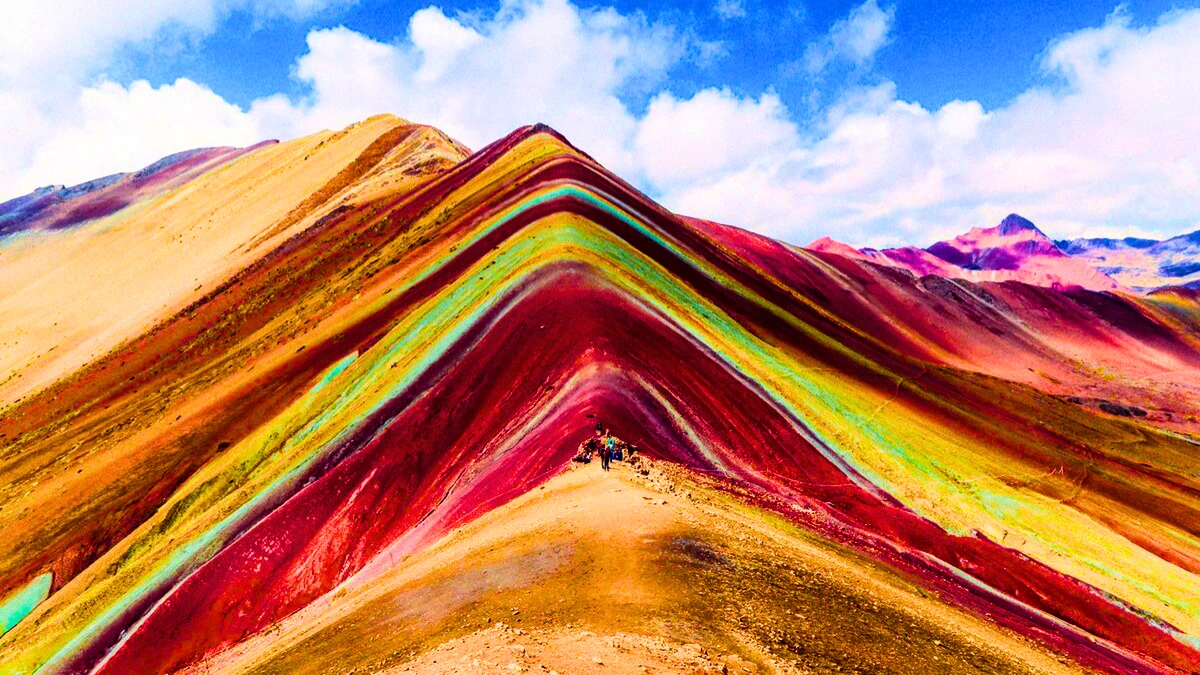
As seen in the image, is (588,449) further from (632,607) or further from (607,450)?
(632,607)

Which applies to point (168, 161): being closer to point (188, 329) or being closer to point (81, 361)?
point (81, 361)

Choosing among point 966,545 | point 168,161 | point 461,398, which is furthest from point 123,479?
point 168,161

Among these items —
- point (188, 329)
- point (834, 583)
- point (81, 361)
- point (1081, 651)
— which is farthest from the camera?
point (81, 361)

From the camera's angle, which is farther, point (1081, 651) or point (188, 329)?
point (188, 329)

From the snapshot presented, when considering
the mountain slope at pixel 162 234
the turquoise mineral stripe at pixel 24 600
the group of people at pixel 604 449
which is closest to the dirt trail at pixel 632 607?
the group of people at pixel 604 449

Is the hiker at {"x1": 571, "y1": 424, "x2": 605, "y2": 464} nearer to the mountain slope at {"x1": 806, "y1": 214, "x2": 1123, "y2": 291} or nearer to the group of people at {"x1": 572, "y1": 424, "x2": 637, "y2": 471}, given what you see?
the group of people at {"x1": 572, "y1": 424, "x2": 637, "y2": 471}

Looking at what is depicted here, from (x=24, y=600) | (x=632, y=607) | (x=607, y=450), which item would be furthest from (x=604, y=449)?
(x=24, y=600)

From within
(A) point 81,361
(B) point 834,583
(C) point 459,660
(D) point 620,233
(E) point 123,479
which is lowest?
(A) point 81,361
